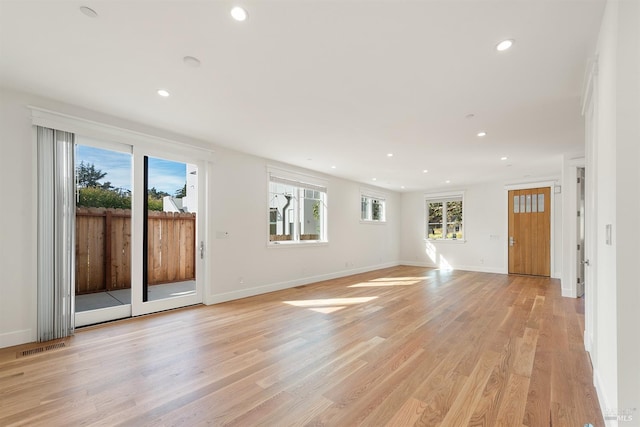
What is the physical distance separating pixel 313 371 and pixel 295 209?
166 inches

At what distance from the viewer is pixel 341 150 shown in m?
4.95

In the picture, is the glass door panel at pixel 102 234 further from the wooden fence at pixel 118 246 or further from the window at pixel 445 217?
the window at pixel 445 217

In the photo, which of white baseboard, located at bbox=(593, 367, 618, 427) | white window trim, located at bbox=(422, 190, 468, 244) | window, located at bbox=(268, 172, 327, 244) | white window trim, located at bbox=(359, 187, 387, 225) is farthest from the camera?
white window trim, located at bbox=(422, 190, 468, 244)

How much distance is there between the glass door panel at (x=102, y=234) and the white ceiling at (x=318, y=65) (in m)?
0.71

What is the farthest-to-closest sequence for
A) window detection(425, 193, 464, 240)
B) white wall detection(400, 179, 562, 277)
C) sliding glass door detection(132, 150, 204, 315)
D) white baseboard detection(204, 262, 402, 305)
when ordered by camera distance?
window detection(425, 193, 464, 240)
white wall detection(400, 179, 562, 277)
white baseboard detection(204, 262, 402, 305)
sliding glass door detection(132, 150, 204, 315)

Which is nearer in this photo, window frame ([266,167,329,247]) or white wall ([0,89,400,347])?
white wall ([0,89,400,347])

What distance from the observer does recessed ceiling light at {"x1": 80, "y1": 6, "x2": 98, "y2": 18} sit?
1.81m

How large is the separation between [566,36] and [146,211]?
4835 millimetres

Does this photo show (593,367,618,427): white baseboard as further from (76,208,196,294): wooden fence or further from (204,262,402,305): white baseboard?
(76,208,196,294): wooden fence

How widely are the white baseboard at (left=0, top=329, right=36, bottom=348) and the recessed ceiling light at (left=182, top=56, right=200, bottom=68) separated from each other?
10.7 ft

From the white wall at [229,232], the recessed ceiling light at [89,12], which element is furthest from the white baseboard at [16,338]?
the recessed ceiling light at [89,12]

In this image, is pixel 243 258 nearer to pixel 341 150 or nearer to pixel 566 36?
pixel 341 150

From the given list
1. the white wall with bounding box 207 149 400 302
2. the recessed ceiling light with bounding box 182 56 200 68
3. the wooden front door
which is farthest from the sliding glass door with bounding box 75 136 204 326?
the wooden front door

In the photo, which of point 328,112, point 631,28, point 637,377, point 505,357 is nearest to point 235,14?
point 328,112
